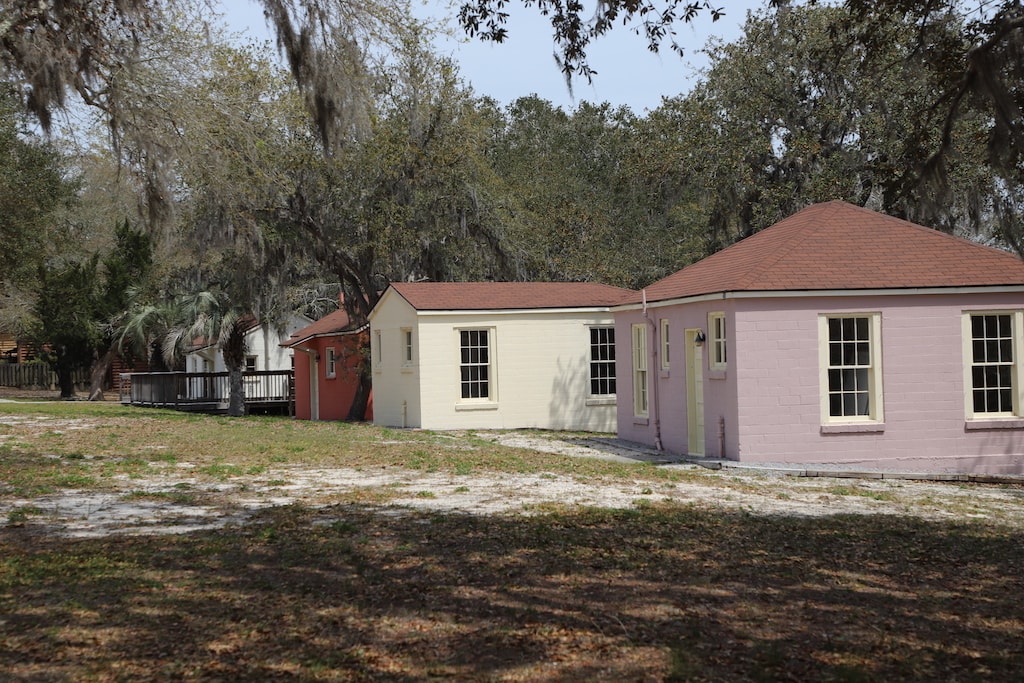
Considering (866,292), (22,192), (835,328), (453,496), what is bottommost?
(453,496)

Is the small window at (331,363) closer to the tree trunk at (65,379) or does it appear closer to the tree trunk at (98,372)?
the tree trunk at (98,372)

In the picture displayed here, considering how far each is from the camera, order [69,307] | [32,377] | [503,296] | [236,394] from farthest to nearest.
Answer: [32,377] < [69,307] < [236,394] < [503,296]

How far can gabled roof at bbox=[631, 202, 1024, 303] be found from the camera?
647 inches

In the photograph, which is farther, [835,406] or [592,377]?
[592,377]

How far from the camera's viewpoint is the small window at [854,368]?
16.5 meters

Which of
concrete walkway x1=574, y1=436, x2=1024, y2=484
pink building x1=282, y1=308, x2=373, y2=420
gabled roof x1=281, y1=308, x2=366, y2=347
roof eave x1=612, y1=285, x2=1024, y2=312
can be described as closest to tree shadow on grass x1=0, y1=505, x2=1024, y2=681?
concrete walkway x1=574, y1=436, x2=1024, y2=484

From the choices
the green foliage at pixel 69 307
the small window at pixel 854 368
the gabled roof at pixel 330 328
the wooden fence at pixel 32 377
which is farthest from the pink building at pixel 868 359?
the wooden fence at pixel 32 377

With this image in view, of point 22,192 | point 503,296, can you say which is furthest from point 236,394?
point 503,296

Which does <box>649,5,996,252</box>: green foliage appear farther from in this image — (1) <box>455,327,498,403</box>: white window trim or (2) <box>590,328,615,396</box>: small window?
(1) <box>455,327,498,403</box>: white window trim

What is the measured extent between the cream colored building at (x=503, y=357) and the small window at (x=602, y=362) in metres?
0.02

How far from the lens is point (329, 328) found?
33406 millimetres

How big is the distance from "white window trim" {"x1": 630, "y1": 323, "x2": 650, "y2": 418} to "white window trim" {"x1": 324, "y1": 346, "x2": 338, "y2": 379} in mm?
14222

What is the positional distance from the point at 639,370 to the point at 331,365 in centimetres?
1523

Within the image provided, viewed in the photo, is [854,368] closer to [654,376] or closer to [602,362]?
[654,376]
